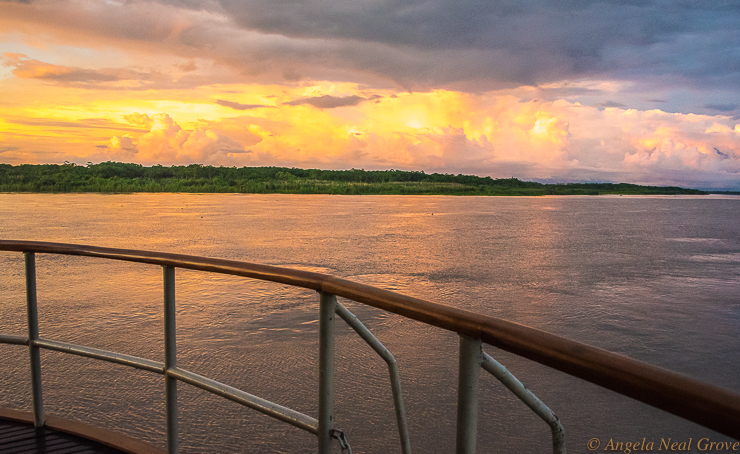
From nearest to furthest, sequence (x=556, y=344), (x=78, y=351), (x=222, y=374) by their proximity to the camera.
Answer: (x=556, y=344) → (x=78, y=351) → (x=222, y=374)

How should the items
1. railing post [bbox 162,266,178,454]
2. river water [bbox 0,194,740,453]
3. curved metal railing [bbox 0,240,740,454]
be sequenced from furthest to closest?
1. river water [bbox 0,194,740,453]
2. railing post [bbox 162,266,178,454]
3. curved metal railing [bbox 0,240,740,454]

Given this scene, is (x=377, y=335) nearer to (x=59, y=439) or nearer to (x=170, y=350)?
(x=59, y=439)

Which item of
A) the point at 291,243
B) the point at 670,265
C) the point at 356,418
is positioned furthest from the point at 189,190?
the point at 356,418

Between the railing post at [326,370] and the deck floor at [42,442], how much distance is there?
1.41m

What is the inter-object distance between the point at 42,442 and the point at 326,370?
1.83 metres

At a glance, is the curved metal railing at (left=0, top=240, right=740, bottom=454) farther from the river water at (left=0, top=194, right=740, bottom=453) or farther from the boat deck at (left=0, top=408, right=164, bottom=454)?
the river water at (left=0, top=194, right=740, bottom=453)

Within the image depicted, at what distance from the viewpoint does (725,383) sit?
6.09 meters

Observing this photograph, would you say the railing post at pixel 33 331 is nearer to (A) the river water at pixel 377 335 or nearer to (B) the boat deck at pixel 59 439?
(B) the boat deck at pixel 59 439

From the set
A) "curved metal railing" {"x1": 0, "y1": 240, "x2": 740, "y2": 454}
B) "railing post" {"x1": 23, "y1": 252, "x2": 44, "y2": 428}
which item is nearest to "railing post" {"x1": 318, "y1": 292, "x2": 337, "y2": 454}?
"curved metal railing" {"x1": 0, "y1": 240, "x2": 740, "y2": 454}

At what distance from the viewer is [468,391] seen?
116 centimetres

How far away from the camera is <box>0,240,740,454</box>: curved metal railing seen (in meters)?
0.76

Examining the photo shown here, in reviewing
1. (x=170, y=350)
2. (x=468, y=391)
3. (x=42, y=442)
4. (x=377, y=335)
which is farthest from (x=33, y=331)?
(x=377, y=335)

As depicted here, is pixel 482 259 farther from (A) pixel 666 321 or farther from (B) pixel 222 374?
(B) pixel 222 374

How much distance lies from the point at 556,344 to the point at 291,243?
60.9 feet
